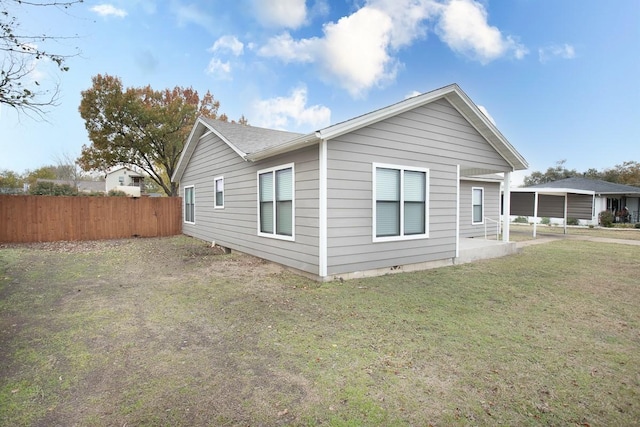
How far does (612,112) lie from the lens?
54.7 ft

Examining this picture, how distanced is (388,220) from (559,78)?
43.0ft

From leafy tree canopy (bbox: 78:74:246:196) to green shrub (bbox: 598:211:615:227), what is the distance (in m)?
30.5

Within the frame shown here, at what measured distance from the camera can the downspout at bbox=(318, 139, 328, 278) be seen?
19.6 ft

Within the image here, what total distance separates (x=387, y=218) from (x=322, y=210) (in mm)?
1733

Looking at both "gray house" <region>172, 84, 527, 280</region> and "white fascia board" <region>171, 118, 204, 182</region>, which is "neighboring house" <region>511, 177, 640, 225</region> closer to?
"gray house" <region>172, 84, 527, 280</region>

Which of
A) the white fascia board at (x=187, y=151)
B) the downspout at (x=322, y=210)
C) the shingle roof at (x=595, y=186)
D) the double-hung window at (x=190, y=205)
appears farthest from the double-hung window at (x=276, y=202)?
the shingle roof at (x=595, y=186)

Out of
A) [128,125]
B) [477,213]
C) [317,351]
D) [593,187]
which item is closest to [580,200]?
→ [593,187]

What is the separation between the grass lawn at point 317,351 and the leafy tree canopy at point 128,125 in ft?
55.2

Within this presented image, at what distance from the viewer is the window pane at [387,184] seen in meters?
6.78

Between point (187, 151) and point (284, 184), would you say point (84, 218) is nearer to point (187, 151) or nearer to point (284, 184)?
point (187, 151)

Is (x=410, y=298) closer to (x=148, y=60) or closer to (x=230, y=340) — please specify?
(x=230, y=340)

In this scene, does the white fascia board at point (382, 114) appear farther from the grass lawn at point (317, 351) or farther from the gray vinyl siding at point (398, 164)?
the grass lawn at point (317, 351)

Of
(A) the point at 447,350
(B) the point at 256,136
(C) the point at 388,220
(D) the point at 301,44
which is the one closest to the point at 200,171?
(B) the point at 256,136

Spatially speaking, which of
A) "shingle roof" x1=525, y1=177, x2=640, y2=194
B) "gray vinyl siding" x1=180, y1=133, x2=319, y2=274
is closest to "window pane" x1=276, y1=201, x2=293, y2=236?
"gray vinyl siding" x1=180, y1=133, x2=319, y2=274
